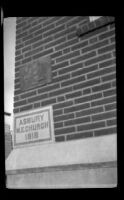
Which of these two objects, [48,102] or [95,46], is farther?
[48,102]

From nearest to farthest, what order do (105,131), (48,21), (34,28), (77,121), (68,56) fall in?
1. (105,131)
2. (77,121)
3. (68,56)
4. (48,21)
5. (34,28)

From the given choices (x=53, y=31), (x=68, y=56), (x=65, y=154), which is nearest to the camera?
(x=65, y=154)

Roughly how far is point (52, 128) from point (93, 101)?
0.52 m

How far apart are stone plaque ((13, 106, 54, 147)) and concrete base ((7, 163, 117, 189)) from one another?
0.34m

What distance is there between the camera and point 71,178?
266 centimetres

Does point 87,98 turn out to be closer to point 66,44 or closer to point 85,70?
point 85,70

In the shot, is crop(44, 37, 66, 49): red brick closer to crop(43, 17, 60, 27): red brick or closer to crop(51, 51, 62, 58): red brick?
crop(51, 51, 62, 58): red brick

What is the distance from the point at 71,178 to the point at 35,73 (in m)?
1.21

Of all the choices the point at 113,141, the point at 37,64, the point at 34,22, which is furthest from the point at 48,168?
the point at 34,22

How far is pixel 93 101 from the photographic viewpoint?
2797 millimetres

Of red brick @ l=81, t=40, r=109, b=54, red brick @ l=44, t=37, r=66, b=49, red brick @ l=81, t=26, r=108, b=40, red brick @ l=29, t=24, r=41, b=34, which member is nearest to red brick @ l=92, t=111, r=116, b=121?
red brick @ l=81, t=40, r=109, b=54

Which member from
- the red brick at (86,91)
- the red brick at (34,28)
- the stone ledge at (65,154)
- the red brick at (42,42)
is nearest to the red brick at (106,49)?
the red brick at (86,91)

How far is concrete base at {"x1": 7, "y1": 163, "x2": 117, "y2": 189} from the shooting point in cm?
244

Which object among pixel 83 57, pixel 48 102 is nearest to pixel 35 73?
pixel 48 102
